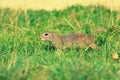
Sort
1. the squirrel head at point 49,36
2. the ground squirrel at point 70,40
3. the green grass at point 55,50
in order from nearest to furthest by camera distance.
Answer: the green grass at point 55,50 → the ground squirrel at point 70,40 → the squirrel head at point 49,36

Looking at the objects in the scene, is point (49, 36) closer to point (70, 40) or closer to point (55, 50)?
point (70, 40)

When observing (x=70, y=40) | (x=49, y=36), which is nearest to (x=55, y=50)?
(x=70, y=40)

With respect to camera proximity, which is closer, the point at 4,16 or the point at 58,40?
the point at 58,40

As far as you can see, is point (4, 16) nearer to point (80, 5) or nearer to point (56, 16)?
point (56, 16)

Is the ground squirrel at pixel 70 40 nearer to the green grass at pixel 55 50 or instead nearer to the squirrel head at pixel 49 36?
the squirrel head at pixel 49 36

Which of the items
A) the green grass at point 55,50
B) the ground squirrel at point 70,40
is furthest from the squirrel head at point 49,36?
the green grass at point 55,50

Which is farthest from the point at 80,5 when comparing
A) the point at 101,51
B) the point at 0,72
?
the point at 0,72
